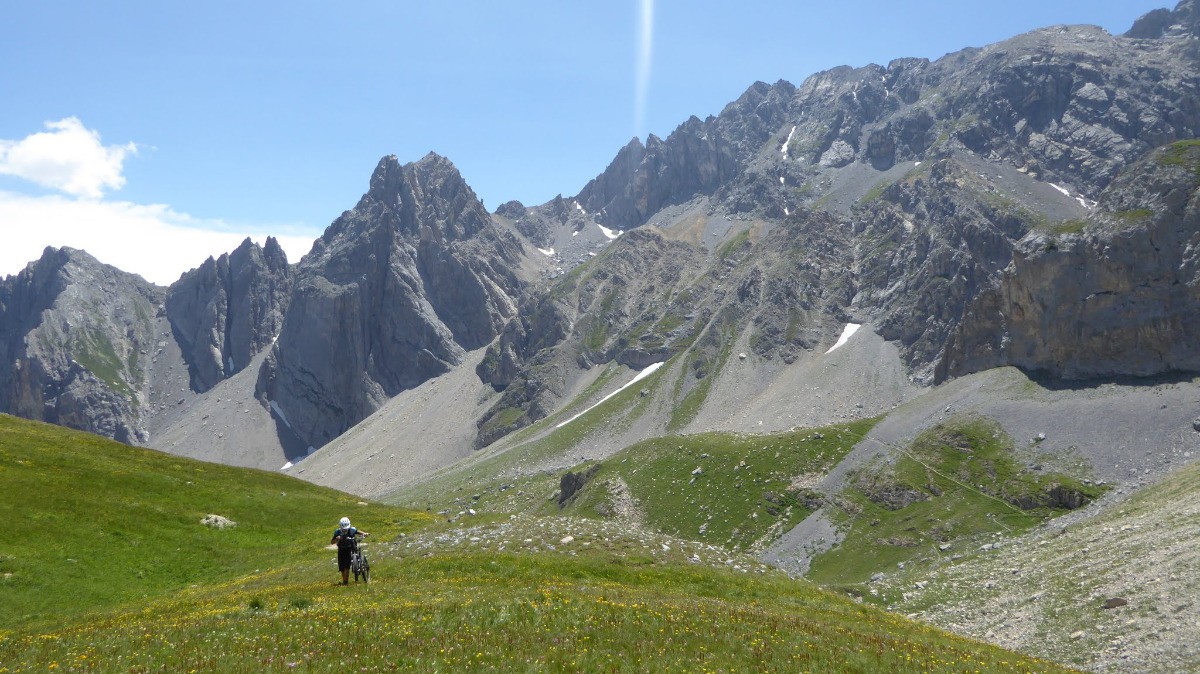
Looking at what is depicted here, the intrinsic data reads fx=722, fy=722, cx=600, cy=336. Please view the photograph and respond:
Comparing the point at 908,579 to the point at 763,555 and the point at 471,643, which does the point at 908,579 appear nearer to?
the point at 763,555

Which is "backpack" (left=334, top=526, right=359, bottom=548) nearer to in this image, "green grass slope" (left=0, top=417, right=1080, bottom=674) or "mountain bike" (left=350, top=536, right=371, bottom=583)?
"mountain bike" (left=350, top=536, right=371, bottom=583)

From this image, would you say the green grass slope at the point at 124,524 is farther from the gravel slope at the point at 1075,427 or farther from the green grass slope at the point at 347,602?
the gravel slope at the point at 1075,427

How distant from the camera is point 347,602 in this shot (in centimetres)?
2341

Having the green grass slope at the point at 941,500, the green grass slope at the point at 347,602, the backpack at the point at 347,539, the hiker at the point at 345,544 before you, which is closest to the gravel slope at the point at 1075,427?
the green grass slope at the point at 941,500

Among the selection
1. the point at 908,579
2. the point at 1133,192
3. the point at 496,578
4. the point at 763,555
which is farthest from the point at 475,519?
the point at 1133,192

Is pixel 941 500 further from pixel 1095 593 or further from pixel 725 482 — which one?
pixel 1095 593

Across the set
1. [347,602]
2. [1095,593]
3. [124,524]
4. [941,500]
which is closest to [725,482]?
[941,500]

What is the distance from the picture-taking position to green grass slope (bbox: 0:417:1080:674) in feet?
57.6

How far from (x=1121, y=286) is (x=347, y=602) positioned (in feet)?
517

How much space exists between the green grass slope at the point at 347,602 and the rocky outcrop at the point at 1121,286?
12540 centimetres

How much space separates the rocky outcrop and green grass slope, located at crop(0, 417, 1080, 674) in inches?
4937

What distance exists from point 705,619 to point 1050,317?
150m

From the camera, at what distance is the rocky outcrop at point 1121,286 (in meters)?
128

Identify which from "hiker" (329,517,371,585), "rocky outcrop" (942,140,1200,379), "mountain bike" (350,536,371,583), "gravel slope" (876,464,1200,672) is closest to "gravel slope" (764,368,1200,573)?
"rocky outcrop" (942,140,1200,379)
